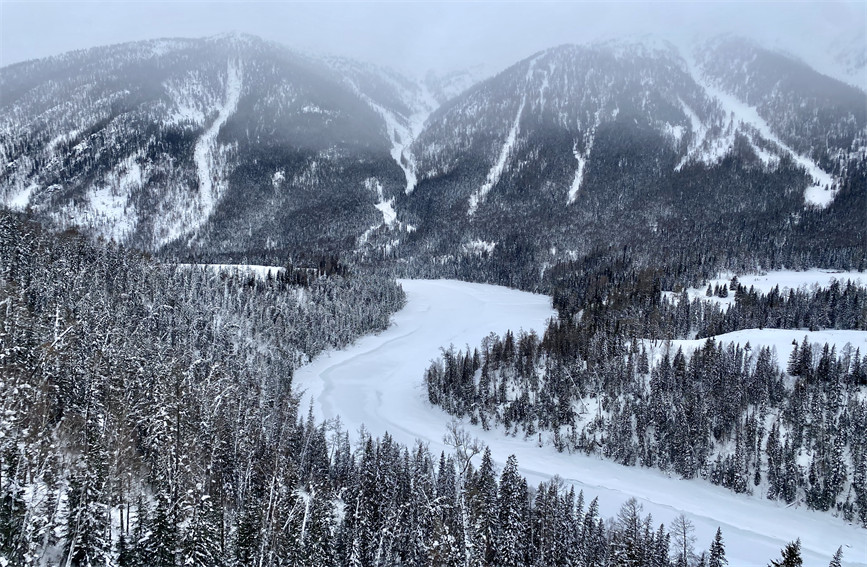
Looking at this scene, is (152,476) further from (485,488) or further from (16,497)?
(485,488)

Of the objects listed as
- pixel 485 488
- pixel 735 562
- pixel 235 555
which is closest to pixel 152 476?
pixel 235 555

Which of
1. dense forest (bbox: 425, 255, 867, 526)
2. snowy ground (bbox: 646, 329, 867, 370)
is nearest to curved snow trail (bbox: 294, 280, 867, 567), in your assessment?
dense forest (bbox: 425, 255, 867, 526)

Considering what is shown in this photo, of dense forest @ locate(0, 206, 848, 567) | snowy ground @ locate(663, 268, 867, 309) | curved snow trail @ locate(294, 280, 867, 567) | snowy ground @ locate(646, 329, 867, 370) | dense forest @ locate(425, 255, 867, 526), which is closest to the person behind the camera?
dense forest @ locate(0, 206, 848, 567)

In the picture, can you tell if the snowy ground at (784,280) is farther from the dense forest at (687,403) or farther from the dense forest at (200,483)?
the dense forest at (200,483)

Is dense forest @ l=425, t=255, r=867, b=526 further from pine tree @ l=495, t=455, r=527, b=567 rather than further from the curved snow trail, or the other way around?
pine tree @ l=495, t=455, r=527, b=567

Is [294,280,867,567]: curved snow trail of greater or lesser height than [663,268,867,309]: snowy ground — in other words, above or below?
below

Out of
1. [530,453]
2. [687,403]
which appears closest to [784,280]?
[687,403]

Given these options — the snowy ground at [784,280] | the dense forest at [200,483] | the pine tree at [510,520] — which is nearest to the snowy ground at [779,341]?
the dense forest at [200,483]

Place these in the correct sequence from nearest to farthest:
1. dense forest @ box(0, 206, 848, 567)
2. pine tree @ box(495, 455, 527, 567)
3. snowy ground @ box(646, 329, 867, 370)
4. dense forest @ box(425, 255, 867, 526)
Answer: dense forest @ box(0, 206, 848, 567) < pine tree @ box(495, 455, 527, 567) < dense forest @ box(425, 255, 867, 526) < snowy ground @ box(646, 329, 867, 370)
